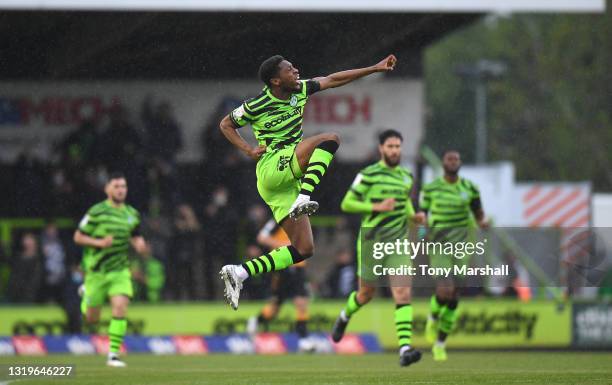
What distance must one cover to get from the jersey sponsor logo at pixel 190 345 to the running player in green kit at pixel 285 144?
31.1ft

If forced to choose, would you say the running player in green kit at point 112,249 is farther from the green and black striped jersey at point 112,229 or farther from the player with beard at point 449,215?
the player with beard at point 449,215

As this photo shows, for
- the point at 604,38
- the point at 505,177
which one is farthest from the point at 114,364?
the point at 604,38

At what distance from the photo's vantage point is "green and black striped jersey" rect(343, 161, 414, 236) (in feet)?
52.0

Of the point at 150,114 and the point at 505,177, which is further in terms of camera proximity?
the point at 505,177

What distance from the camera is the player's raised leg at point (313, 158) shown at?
496 inches

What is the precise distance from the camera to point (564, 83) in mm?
60000

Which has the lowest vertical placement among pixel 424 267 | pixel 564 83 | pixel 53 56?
pixel 424 267

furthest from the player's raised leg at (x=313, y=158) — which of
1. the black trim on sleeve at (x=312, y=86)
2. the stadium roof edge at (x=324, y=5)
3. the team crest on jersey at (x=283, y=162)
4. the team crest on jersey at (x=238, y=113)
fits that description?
the stadium roof edge at (x=324, y=5)

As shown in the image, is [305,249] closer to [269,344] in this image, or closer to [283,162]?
[283,162]

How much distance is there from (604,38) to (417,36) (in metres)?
33.1

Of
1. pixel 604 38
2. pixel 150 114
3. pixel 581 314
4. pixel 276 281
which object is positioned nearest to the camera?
pixel 276 281

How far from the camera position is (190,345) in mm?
22594

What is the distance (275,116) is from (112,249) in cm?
513

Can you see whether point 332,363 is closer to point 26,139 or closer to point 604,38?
point 26,139
